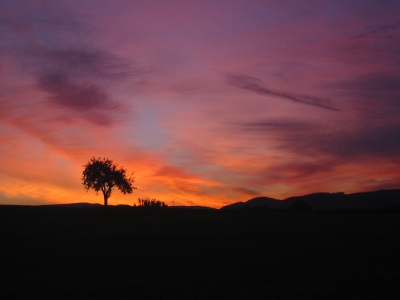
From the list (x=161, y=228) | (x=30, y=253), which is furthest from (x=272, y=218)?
(x=30, y=253)

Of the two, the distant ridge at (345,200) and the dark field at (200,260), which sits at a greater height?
the distant ridge at (345,200)

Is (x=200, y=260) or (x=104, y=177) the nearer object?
(x=200, y=260)

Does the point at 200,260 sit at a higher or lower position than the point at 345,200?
lower

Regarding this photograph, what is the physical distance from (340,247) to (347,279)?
9990 millimetres

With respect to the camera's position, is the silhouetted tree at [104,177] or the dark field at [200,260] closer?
the dark field at [200,260]

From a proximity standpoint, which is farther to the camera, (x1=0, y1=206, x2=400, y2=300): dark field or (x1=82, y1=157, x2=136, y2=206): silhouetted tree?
(x1=82, y1=157, x2=136, y2=206): silhouetted tree

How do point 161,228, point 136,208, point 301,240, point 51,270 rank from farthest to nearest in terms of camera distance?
point 136,208 < point 161,228 < point 301,240 < point 51,270

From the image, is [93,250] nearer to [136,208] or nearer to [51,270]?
[51,270]

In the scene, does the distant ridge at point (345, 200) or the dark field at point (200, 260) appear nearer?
the dark field at point (200, 260)

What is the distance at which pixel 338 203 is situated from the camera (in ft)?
329

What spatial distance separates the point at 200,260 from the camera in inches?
947

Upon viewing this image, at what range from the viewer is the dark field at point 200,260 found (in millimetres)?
17078

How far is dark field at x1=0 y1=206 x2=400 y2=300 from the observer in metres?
17.1

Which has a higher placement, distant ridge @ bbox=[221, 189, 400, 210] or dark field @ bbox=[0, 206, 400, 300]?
distant ridge @ bbox=[221, 189, 400, 210]
